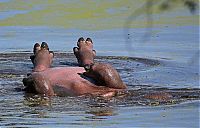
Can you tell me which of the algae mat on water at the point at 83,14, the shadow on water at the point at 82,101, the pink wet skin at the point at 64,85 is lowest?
the shadow on water at the point at 82,101

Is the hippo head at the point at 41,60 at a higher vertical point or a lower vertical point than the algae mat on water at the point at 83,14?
lower

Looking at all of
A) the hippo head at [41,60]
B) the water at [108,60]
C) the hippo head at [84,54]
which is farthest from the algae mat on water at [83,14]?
the hippo head at [41,60]

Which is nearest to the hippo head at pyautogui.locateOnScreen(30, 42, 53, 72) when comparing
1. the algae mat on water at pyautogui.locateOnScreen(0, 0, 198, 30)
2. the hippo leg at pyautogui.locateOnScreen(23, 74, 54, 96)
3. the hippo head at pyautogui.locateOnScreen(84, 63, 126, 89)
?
the hippo leg at pyautogui.locateOnScreen(23, 74, 54, 96)

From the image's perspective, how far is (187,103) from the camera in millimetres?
7402

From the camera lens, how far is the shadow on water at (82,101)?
675 cm

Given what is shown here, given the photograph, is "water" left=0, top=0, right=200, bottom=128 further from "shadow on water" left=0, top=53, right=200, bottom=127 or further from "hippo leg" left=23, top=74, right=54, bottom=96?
"hippo leg" left=23, top=74, right=54, bottom=96

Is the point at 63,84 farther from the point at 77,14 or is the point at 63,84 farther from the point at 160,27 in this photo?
the point at 77,14

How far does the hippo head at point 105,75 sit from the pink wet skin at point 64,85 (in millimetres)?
59

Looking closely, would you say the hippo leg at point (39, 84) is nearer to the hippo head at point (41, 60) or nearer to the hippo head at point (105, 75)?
the hippo head at point (105, 75)

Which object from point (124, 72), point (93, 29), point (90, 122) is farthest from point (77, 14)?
point (90, 122)

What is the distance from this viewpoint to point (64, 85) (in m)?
8.10

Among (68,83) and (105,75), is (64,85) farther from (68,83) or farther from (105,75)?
(105,75)

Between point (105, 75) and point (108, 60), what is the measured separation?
3.10m

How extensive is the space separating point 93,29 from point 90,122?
25.3ft
